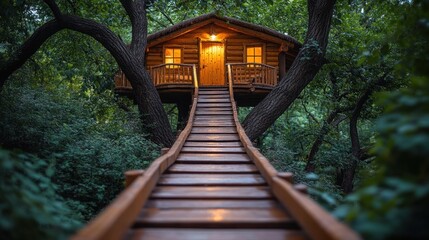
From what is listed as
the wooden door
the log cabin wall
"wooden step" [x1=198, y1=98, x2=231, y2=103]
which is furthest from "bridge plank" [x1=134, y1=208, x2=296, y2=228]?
the wooden door

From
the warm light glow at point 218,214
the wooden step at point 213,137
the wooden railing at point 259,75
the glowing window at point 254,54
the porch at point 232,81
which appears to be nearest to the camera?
the warm light glow at point 218,214

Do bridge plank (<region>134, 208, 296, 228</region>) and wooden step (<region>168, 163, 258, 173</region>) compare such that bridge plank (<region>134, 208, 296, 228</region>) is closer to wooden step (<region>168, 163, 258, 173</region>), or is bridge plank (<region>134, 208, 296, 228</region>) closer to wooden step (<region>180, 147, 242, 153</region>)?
wooden step (<region>168, 163, 258, 173</region>)

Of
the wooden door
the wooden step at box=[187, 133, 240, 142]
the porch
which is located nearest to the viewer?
the wooden step at box=[187, 133, 240, 142]

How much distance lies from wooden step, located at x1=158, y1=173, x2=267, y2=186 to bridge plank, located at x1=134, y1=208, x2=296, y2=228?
1.20 meters

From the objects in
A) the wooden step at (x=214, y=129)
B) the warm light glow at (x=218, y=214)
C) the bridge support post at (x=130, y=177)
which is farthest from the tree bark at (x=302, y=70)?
the warm light glow at (x=218, y=214)

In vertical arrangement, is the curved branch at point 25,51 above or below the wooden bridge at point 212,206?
above

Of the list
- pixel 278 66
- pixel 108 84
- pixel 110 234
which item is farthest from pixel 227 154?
pixel 108 84

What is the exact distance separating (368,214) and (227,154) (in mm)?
5420

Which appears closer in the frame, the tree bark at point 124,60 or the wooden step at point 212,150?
the wooden step at point 212,150

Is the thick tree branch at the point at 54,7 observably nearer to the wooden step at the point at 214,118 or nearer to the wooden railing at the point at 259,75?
the wooden step at the point at 214,118

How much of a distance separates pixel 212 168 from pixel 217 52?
1379 cm

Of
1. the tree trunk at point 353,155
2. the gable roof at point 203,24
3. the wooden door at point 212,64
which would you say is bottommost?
the tree trunk at point 353,155

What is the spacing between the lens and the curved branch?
10.4 meters

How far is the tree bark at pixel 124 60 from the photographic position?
1078 cm
